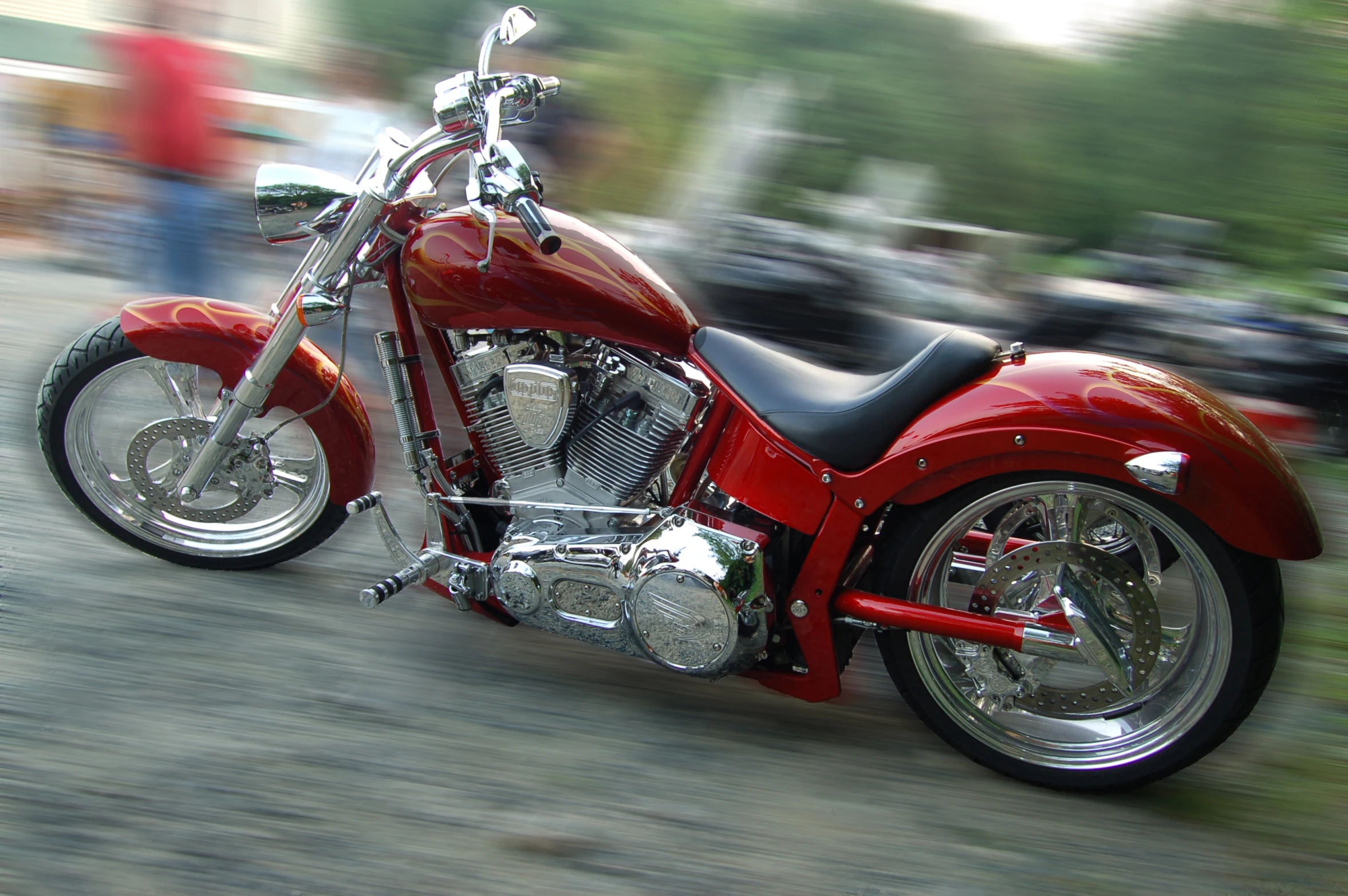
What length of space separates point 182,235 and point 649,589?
3369 millimetres

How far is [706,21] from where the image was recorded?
5.40m

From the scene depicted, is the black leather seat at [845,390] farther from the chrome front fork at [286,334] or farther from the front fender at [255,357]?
the front fender at [255,357]

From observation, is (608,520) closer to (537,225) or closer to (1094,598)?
(537,225)

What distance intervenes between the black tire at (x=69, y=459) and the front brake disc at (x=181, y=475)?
149 millimetres

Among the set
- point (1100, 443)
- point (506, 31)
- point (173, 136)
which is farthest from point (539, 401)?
point (173, 136)

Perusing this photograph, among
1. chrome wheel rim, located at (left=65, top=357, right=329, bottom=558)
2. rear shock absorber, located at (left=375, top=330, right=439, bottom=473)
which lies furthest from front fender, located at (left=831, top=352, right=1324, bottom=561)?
chrome wheel rim, located at (left=65, top=357, right=329, bottom=558)

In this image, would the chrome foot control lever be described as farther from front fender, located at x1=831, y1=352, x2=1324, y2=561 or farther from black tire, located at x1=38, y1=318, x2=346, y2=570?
front fender, located at x1=831, y1=352, x2=1324, y2=561

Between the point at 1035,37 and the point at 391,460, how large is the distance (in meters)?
3.39

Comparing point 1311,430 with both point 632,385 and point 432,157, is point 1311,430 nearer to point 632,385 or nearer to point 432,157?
point 632,385

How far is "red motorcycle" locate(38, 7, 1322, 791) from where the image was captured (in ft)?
8.00

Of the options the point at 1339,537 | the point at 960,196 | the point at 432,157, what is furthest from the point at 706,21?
the point at 1339,537

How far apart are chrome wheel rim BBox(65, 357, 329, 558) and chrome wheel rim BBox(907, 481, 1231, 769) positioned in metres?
1.88

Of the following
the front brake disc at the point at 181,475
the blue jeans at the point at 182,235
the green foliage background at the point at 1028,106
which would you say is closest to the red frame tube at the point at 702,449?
the front brake disc at the point at 181,475

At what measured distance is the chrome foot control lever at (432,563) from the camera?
116 inches
